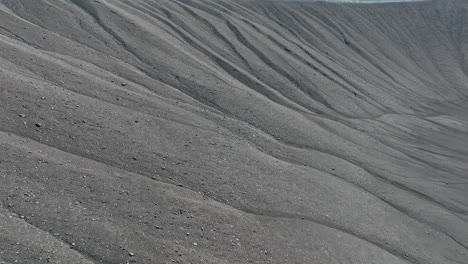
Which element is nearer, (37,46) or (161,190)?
(161,190)

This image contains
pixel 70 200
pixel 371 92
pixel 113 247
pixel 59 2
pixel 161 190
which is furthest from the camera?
pixel 371 92

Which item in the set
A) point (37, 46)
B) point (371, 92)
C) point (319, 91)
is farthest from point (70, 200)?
point (371, 92)

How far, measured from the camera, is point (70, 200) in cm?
1016

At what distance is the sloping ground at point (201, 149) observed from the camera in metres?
10.1

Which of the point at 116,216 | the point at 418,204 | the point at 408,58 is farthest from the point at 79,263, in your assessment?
the point at 408,58

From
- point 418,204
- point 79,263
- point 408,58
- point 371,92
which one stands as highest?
point 408,58

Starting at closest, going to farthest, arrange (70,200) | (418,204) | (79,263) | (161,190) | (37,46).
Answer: (79,263) → (70,200) → (161,190) → (418,204) → (37,46)

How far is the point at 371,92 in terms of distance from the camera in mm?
27547

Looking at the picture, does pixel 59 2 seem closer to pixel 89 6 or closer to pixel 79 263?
pixel 89 6

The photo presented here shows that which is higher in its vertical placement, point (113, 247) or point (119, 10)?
point (119, 10)

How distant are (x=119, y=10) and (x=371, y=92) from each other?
16.5 meters

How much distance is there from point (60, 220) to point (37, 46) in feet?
33.2

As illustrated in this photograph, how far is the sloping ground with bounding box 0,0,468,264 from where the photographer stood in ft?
33.3

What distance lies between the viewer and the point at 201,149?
1403cm
